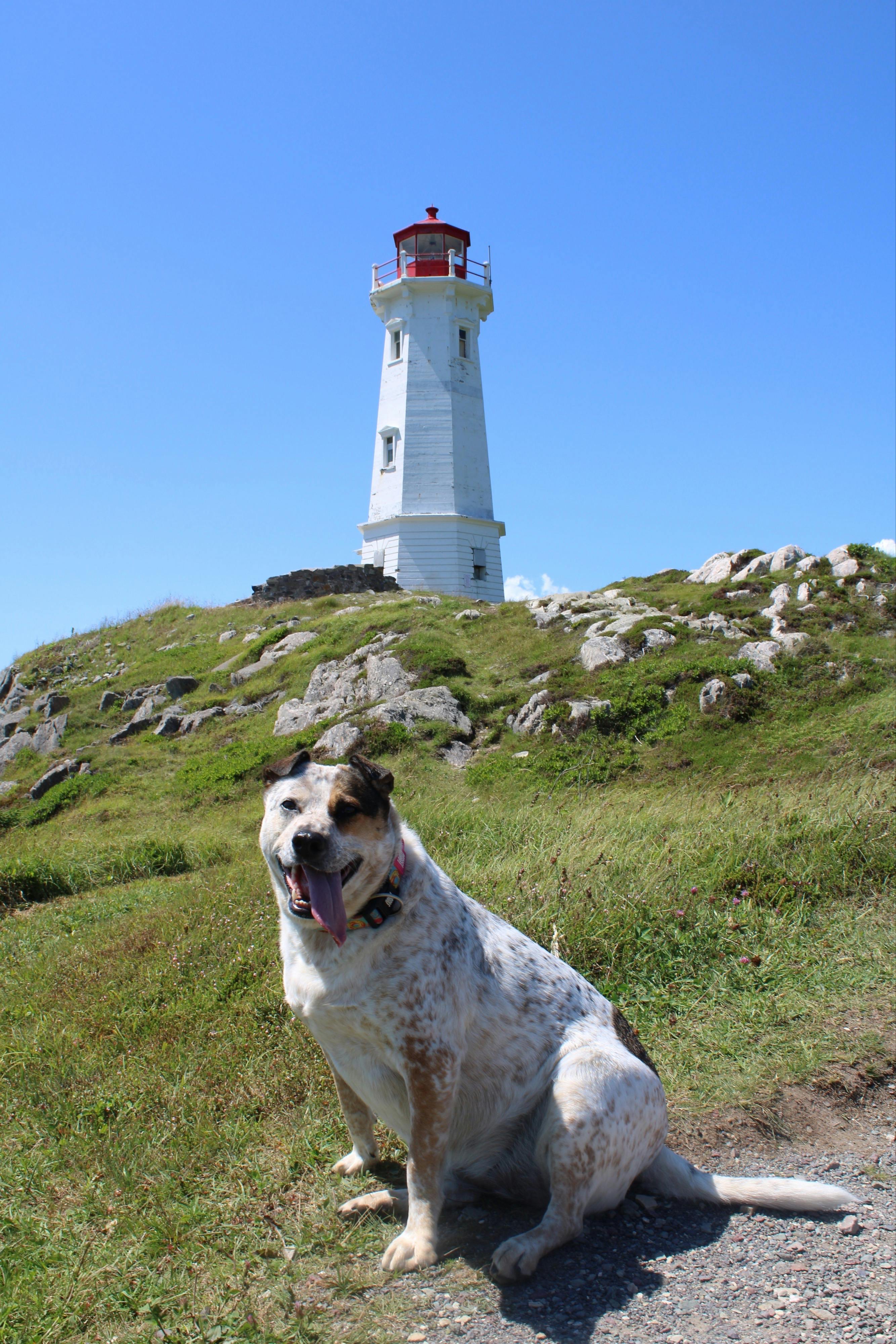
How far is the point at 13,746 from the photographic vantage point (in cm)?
2386

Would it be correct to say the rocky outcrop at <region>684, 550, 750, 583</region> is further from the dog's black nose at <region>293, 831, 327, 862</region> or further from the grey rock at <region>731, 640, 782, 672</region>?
the dog's black nose at <region>293, 831, 327, 862</region>

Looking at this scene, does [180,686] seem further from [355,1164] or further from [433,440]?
→ [355,1164]

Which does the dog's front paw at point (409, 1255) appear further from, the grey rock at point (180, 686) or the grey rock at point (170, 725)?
the grey rock at point (180, 686)

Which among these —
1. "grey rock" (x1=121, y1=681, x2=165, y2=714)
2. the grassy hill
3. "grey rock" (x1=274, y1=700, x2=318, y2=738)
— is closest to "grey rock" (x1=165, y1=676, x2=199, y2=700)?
"grey rock" (x1=121, y1=681, x2=165, y2=714)

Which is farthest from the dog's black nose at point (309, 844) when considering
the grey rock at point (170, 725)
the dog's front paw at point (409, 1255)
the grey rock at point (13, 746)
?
the grey rock at point (13, 746)

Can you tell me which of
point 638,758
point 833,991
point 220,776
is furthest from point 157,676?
point 833,991

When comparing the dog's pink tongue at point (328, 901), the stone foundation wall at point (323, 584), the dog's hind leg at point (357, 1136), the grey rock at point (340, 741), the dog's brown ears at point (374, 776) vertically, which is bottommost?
the dog's hind leg at point (357, 1136)

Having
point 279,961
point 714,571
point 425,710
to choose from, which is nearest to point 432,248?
point 714,571

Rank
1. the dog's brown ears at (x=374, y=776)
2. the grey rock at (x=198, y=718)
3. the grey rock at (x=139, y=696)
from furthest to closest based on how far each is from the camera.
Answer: the grey rock at (x=139, y=696), the grey rock at (x=198, y=718), the dog's brown ears at (x=374, y=776)

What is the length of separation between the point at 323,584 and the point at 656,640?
1578cm

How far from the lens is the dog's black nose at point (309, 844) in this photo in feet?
9.95

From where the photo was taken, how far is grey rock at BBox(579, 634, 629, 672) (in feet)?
57.1

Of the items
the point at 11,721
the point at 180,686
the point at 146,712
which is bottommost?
the point at 146,712

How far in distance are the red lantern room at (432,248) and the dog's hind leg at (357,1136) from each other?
35.7 meters
